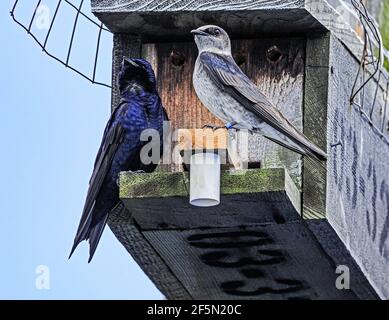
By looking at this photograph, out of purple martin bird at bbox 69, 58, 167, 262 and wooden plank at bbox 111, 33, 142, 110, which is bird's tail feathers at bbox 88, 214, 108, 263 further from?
wooden plank at bbox 111, 33, 142, 110

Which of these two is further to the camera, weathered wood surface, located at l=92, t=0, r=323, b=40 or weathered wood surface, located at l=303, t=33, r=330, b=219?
weathered wood surface, located at l=92, t=0, r=323, b=40

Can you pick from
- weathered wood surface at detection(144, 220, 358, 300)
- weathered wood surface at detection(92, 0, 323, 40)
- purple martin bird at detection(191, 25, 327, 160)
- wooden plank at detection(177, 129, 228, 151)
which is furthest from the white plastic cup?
weathered wood surface at detection(92, 0, 323, 40)

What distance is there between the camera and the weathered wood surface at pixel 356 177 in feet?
19.9

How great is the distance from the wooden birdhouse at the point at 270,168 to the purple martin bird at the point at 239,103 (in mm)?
109

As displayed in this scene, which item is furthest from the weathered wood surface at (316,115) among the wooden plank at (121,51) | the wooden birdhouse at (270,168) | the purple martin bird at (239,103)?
the wooden plank at (121,51)

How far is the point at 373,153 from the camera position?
6.48 metres

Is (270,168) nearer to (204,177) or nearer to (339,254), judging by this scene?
(204,177)

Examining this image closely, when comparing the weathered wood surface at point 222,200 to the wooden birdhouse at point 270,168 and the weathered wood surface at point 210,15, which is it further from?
the weathered wood surface at point 210,15

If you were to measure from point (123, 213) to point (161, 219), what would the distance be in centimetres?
19

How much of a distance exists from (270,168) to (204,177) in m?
0.24

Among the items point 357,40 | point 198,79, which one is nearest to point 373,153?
point 357,40

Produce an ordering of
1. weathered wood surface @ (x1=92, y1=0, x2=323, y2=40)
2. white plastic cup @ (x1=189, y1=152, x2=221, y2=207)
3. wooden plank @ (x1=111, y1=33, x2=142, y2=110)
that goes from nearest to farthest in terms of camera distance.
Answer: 1. white plastic cup @ (x1=189, y1=152, x2=221, y2=207)
2. weathered wood surface @ (x1=92, y1=0, x2=323, y2=40)
3. wooden plank @ (x1=111, y1=33, x2=142, y2=110)

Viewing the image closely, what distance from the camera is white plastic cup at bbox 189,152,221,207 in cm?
562
